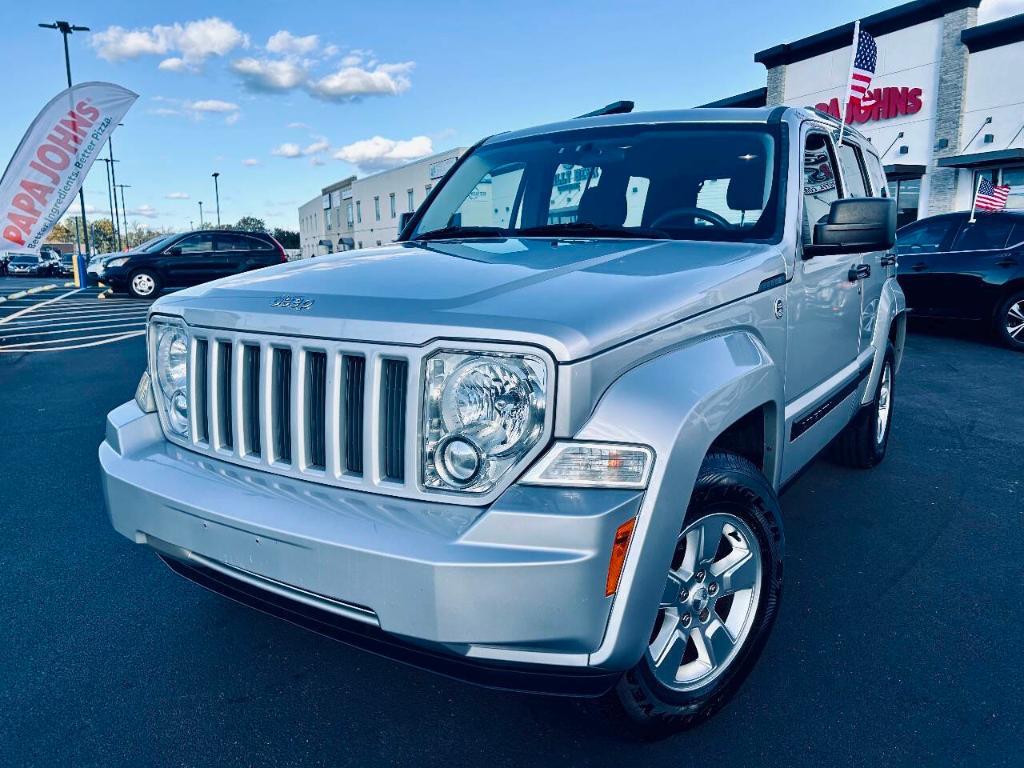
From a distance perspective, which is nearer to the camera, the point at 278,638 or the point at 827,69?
the point at 278,638

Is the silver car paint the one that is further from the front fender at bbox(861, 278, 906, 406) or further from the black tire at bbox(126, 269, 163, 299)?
the black tire at bbox(126, 269, 163, 299)

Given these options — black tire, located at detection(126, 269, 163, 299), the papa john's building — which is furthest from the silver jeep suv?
the papa john's building

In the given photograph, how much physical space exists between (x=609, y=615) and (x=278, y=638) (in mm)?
1529

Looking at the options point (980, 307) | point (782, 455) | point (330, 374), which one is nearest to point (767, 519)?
point (782, 455)

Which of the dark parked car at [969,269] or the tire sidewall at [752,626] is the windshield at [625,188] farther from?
the dark parked car at [969,269]

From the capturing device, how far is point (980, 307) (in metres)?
9.17

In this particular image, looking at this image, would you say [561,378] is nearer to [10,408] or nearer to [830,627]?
[830,627]

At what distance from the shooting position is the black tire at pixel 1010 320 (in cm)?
885

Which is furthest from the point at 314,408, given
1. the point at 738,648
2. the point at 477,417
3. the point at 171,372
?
the point at 738,648

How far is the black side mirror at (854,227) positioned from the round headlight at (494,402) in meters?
1.61

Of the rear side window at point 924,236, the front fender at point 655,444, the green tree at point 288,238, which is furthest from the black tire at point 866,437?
the green tree at point 288,238

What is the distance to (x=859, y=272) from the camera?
360 cm

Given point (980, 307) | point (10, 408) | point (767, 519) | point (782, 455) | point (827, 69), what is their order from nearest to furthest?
point (767, 519)
point (782, 455)
point (10, 408)
point (980, 307)
point (827, 69)

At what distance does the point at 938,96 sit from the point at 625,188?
2086cm
